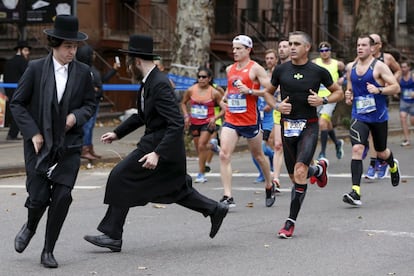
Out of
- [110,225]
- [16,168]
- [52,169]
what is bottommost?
[16,168]

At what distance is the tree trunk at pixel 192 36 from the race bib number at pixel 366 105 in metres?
8.00

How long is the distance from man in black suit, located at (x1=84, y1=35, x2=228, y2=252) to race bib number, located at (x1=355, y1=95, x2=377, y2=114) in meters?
3.96

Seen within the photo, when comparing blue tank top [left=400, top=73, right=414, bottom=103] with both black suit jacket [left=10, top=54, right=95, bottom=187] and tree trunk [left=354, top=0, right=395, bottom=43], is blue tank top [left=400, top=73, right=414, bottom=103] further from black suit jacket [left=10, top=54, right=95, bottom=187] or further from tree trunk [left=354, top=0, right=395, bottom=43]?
black suit jacket [left=10, top=54, right=95, bottom=187]

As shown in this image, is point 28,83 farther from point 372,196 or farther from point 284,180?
point 284,180

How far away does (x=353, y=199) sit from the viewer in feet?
37.7

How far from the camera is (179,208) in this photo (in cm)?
1162

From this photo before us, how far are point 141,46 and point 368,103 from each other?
167 inches

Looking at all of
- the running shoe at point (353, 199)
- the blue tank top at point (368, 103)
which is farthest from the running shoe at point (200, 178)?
the running shoe at point (353, 199)

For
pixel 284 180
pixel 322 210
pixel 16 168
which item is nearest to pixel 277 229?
pixel 322 210

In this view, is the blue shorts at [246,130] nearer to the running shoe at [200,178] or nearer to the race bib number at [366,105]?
the race bib number at [366,105]

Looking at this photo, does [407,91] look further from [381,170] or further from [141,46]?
[141,46]

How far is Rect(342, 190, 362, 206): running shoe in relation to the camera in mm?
11453

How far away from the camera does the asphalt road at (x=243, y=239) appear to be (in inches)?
320

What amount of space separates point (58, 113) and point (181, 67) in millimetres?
12130
